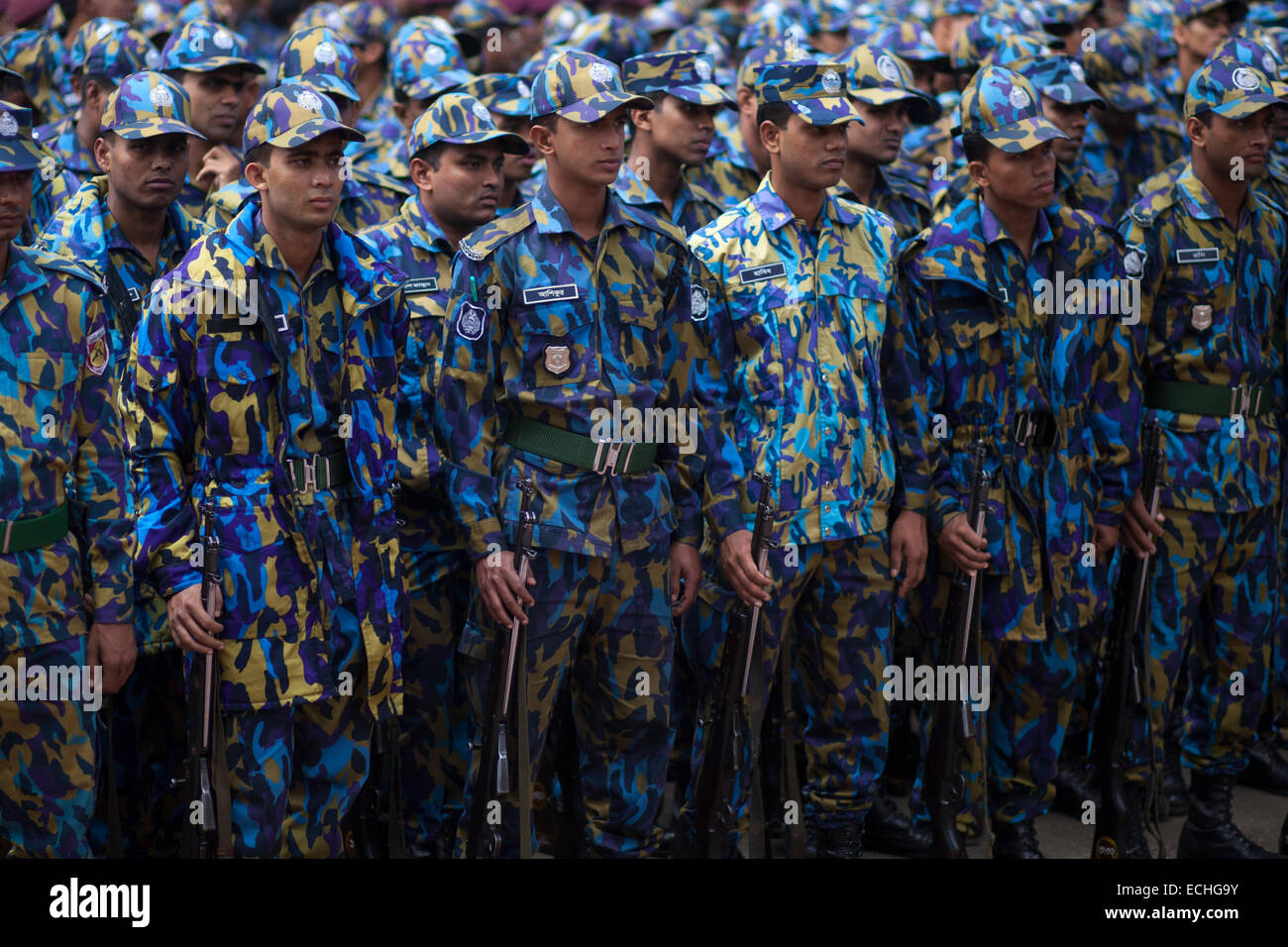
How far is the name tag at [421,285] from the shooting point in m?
5.64

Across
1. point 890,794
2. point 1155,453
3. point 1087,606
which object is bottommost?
point 890,794

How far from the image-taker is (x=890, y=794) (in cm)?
654

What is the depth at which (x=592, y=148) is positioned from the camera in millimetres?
4824

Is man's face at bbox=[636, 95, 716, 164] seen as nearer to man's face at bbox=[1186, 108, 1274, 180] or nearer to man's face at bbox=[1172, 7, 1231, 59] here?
man's face at bbox=[1186, 108, 1274, 180]

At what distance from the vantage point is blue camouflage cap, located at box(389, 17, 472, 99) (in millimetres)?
7363

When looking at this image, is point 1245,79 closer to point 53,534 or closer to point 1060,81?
point 1060,81

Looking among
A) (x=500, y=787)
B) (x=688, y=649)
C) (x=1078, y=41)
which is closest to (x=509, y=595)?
(x=500, y=787)

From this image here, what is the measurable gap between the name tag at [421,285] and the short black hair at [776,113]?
1.24 metres

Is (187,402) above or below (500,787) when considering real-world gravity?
above

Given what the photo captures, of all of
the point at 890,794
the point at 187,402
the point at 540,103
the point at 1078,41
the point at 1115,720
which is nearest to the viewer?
the point at 187,402

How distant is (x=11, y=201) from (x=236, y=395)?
75 centimetres

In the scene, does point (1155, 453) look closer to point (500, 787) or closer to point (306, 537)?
point (500, 787)

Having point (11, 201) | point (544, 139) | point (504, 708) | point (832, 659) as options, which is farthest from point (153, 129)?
point (832, 659)

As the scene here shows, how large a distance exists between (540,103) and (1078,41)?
5.96m
